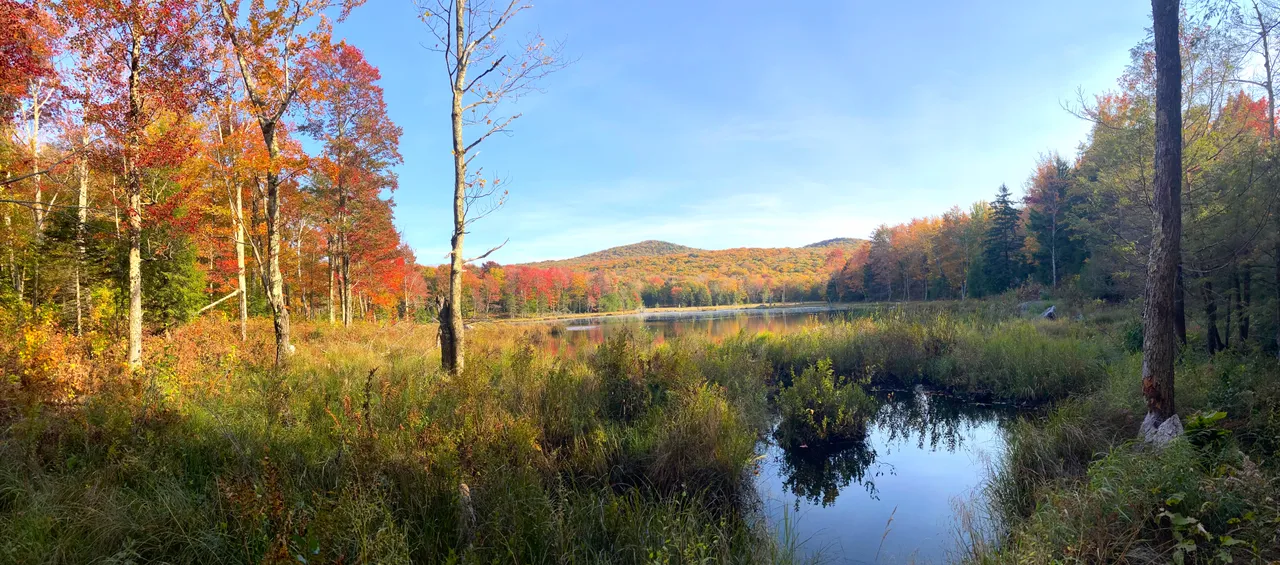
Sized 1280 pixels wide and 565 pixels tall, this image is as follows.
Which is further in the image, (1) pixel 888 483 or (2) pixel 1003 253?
(2) pixel 1003 253

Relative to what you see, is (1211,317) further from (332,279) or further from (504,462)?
(332,279)

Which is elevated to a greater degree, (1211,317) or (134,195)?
(134,195)

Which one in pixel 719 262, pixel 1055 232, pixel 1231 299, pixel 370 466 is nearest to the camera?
pixel 370 466

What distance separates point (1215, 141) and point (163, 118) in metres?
20.0

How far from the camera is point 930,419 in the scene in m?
9.66

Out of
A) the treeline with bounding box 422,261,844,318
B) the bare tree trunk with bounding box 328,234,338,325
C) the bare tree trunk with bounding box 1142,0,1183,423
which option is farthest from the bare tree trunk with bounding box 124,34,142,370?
the treeline with bounding box 422,261,844,318

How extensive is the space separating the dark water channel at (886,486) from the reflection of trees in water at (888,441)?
1 cm

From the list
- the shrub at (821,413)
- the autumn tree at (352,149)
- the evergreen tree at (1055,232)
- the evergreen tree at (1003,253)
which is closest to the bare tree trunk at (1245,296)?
the shrub at (821,413)

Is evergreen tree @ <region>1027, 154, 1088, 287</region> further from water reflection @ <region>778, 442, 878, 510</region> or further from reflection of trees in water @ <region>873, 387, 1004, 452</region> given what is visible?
water reflection @ <region>778, 442, 878, 510</region>

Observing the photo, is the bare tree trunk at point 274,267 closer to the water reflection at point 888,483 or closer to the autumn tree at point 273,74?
the autumn tree at point 273,74

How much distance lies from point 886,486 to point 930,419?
151 inches

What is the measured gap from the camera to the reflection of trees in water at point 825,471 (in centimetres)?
642

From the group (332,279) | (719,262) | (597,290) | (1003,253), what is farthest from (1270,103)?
(719,262)

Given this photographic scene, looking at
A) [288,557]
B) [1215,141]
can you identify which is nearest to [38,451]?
[288,557]
